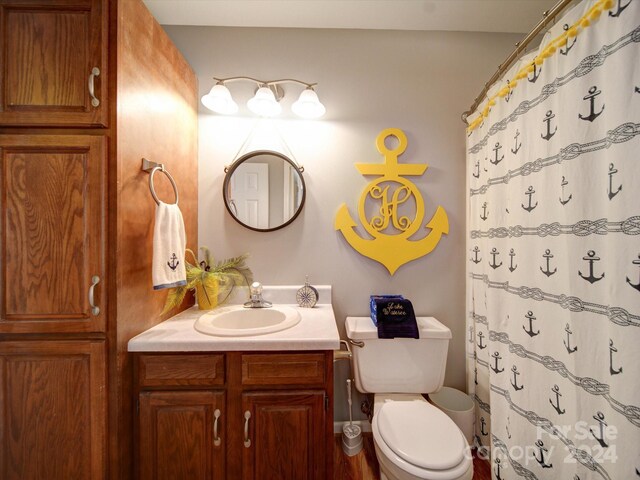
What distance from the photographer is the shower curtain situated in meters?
0.64

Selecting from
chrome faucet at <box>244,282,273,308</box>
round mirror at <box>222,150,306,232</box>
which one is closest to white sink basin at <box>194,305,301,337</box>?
chrome faucet at <box>244,282,273,308</box>

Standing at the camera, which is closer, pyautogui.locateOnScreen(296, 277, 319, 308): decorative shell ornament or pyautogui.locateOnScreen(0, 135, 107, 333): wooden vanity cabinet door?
pyautogui.locateOnScreen(0, 135, 107, 333): wooden vanity cabinet door

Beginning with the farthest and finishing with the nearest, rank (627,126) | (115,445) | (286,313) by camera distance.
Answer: (286,313) < (115,445) < (627,126)

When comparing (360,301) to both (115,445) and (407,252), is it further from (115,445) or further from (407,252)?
(115,445)

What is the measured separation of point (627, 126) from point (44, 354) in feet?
6.59

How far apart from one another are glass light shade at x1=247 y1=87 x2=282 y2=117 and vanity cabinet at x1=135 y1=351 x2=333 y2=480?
1.27m

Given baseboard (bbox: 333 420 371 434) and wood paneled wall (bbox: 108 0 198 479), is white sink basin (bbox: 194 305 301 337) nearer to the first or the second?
wood paneled wall (bbox: 108 0 198 479)

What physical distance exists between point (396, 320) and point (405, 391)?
397 millimetres

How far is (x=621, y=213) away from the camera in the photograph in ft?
2.13

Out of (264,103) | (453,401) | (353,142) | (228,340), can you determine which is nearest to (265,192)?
(264,103)

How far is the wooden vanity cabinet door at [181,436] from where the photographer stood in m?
0.93

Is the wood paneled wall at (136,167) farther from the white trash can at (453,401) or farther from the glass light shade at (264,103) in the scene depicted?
the white trash can at (453,401)

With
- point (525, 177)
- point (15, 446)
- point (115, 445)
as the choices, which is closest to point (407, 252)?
point (525, 177)

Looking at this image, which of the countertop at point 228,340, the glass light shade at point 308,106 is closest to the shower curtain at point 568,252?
the countertop at point 228,340
